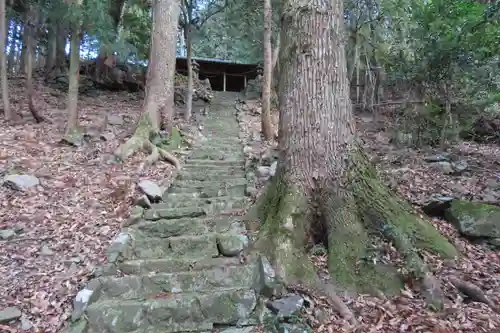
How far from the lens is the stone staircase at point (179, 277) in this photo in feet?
11.3

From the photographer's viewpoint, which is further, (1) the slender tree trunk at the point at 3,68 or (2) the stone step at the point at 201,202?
A: (1) the slender tree trunk at the point at 3,68

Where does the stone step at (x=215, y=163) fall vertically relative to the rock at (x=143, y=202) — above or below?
above

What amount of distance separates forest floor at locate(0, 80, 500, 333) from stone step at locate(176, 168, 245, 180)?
33cm

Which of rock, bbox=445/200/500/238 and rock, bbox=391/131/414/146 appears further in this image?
rock, bbox=391/131/414/146

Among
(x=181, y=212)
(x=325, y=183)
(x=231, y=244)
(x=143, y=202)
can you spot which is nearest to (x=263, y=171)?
(x=181, y=212)

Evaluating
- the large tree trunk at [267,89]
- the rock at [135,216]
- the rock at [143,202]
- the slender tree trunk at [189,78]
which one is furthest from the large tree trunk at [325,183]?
the slender tree trunk at [189,78]

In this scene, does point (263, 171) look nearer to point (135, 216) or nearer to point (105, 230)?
point (135, 216)

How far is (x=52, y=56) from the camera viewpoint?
49.4ft

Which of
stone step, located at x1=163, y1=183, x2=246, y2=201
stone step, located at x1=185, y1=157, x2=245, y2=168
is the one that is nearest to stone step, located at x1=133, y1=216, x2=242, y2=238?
stone step, located at x1=163, y1=183, x2=246, y2=201

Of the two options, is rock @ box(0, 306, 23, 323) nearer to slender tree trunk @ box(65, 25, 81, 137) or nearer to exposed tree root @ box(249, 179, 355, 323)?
Answer: exposed tree root @ box(249, 179, 355, 323)

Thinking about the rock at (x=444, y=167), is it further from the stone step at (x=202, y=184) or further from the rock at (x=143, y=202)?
the rock at (x=143, y=202)

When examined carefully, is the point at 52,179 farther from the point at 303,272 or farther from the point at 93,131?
the point at 303,272

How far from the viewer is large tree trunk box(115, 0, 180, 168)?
8.31 m

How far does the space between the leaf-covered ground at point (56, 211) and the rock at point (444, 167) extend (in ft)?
16.2
